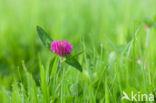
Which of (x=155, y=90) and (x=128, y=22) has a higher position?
(x=128, y=22)

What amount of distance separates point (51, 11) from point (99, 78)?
66.1 inches

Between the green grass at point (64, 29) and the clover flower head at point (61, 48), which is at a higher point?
the green grass at point (64, 29)

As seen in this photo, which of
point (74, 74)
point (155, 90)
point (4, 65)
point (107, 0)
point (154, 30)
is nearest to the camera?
point (155, 90)

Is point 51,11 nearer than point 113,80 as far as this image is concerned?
No

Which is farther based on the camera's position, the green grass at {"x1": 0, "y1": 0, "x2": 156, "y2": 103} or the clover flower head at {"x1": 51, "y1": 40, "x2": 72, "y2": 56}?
the green grass at {"x1": 0, "y1": 0, "x2": 156, "y2": 103}

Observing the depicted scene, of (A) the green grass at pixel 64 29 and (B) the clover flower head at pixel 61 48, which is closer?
(B) the clover flower head at pixel 61 48

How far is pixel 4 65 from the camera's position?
1595 millimetres

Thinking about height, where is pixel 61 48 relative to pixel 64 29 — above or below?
below

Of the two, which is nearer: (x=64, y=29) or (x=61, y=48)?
(x=61, y=48)

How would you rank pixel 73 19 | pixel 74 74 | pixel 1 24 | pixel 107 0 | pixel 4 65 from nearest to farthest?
pixel 74 74, pixel 4 65, pixel 1 24, pixel 73 19, pixel 107 0

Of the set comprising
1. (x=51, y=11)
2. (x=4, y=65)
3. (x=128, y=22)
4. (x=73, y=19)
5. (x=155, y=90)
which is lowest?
(x=155, y=90)

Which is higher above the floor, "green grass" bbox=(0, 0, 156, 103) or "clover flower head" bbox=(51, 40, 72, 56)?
"green grass" bbox=(0, 0, 156, 103)

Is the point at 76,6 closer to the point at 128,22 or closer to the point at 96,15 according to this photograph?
the point at 96,15

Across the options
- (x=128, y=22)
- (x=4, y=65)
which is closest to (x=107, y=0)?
(x=128, y=22)
